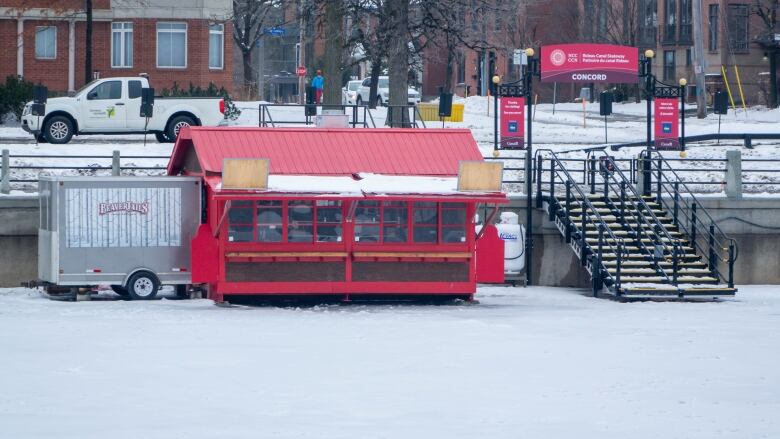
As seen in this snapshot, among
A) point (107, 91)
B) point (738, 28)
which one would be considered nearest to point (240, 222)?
point (107, 91)

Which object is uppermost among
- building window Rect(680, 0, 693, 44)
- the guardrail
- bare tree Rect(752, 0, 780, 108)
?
building window Rect(680, 0, 693, 44)

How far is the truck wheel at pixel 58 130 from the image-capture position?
34656 mm

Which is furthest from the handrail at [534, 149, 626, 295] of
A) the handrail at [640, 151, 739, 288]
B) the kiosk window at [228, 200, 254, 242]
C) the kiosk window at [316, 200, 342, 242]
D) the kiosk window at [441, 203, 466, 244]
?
the kiosk window at [228, 200, 254, 242]

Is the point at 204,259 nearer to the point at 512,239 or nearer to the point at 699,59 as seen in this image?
the point at 512,239

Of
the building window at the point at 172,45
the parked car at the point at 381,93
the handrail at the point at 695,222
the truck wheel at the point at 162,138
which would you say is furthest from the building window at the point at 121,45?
Result: the handrail at the point at 695,222

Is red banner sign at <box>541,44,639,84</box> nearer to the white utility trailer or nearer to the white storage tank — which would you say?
the white storage tank

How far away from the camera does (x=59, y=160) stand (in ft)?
96.3

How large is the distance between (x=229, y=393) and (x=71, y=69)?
37994 millimetres

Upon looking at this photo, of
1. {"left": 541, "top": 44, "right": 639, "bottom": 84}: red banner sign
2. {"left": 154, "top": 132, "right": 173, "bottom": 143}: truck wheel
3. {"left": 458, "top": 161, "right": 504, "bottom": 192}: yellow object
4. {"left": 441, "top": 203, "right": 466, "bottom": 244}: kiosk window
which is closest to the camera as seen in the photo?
{"left": 458, "top": 161, "right": 504, "bottom": 192}: yellow object

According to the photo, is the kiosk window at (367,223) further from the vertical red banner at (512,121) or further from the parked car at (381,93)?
the parked car at (381,93)

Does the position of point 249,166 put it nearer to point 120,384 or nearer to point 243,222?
point 243,222

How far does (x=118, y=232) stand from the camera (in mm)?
22188

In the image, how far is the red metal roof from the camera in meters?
22.3

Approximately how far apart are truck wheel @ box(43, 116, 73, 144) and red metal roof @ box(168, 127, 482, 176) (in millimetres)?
12292
